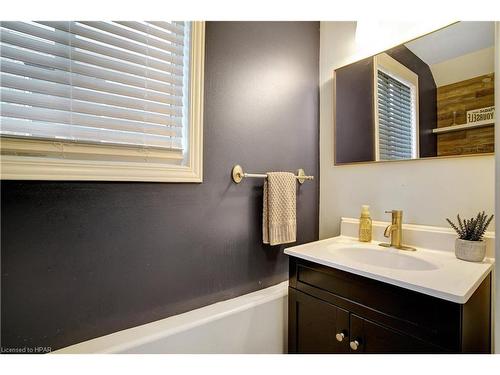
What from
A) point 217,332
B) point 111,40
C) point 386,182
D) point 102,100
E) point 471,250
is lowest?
point 217,332

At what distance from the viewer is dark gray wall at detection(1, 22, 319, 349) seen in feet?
2.41

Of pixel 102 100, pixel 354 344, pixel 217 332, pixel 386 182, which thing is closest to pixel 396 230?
pixel 386 182

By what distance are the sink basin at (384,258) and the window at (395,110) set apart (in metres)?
0.46

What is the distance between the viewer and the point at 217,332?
99 cm

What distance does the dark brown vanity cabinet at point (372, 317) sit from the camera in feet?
2.16

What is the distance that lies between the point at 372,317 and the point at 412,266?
1.09 ft

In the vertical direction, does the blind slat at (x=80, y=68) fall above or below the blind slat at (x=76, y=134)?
above

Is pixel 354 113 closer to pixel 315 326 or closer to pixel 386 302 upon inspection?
pixel 386 302

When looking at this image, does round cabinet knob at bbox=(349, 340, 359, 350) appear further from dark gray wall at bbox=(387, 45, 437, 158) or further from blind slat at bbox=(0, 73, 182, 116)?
blind slat at bbox=(0, 73, 182, 116)

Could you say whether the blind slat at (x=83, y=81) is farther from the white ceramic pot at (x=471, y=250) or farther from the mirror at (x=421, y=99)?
the white ceramic pot at (x=471, y=250)

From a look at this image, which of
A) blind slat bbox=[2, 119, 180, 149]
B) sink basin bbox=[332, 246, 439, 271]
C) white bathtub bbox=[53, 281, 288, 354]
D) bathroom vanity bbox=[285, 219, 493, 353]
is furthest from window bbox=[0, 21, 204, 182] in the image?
sink basin bbox=[332, 246, 439, 271]

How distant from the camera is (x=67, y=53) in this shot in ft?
2.54

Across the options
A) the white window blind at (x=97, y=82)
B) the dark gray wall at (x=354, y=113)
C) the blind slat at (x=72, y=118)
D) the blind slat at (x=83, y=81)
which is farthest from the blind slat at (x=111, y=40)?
the dark gray wall at (x=354, y=113)

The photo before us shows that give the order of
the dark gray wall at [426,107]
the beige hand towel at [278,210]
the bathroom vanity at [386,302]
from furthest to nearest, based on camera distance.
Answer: the beige hand towel at [278,210] < the dark gray wall at [426,107] < the bathroom vanity at [386,302]
